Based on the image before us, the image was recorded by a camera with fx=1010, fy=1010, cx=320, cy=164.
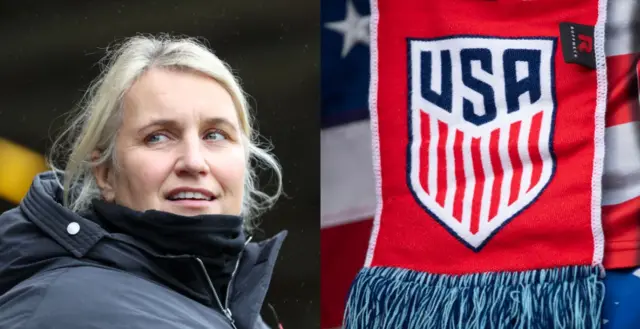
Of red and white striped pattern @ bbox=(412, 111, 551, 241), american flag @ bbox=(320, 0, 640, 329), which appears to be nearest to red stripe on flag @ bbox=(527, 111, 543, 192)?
red and white striped pattern @ bbox=(412, 111, 551, 241)

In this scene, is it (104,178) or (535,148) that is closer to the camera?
(104,178)

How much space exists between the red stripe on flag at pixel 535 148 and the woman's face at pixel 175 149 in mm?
512

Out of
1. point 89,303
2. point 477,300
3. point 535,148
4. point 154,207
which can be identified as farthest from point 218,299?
point 535,148

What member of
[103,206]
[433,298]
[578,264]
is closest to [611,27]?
[578,264]

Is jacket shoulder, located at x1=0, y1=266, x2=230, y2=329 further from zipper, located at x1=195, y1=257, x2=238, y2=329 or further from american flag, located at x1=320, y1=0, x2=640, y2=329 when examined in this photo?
american flag, located at x1=320, y1=0, x2=640, y2=329

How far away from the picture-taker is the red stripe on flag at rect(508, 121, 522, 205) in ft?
5.36

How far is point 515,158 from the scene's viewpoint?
164 cm

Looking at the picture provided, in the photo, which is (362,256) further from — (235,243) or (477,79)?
(235,243)

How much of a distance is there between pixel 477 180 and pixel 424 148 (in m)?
0.11

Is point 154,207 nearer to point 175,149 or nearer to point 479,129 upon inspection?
point 175,149

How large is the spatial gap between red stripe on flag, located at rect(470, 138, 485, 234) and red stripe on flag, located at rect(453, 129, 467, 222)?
0.07 feet

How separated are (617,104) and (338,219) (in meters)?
0.57

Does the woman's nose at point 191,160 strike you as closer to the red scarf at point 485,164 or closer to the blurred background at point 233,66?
the red scarf at point 485,164

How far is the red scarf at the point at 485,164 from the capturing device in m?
1.56
